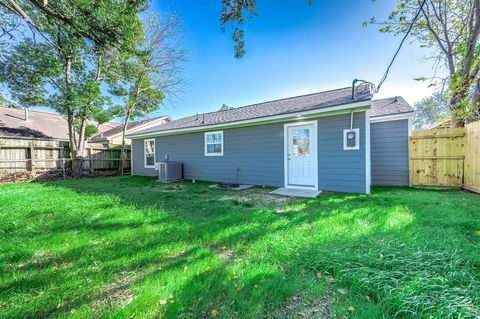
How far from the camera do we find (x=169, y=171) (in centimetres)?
861

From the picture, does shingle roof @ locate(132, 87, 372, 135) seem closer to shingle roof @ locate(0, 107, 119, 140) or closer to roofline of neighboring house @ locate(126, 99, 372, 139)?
roofline of neighboring house @ locate(126, 99, 372, 139)

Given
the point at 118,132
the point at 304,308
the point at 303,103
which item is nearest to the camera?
the point at 304,308

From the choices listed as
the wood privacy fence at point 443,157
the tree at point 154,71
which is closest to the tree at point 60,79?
the tree at point 154,71

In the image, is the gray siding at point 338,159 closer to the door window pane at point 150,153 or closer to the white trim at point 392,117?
the white trim at point 392,117

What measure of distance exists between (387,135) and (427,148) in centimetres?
110

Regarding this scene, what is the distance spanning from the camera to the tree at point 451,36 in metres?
5.80

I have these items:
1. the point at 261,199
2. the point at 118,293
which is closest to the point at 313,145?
the point at 261,199

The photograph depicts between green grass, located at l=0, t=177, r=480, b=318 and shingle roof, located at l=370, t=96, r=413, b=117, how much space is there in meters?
3.88

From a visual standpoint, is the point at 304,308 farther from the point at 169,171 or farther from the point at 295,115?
the point at 169,171

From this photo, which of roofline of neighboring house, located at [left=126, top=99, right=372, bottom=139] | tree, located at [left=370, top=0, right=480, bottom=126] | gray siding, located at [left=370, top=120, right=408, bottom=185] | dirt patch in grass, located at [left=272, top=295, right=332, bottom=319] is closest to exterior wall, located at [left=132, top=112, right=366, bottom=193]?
roofline of neighboring house, located at [left=126, top=99, right=372, bottom=139]

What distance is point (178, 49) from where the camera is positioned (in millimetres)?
12258

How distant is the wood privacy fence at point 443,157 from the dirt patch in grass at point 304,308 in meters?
6.64

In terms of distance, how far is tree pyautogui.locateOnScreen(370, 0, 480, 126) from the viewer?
5.80 meters

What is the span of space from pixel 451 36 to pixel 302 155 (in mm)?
6939
